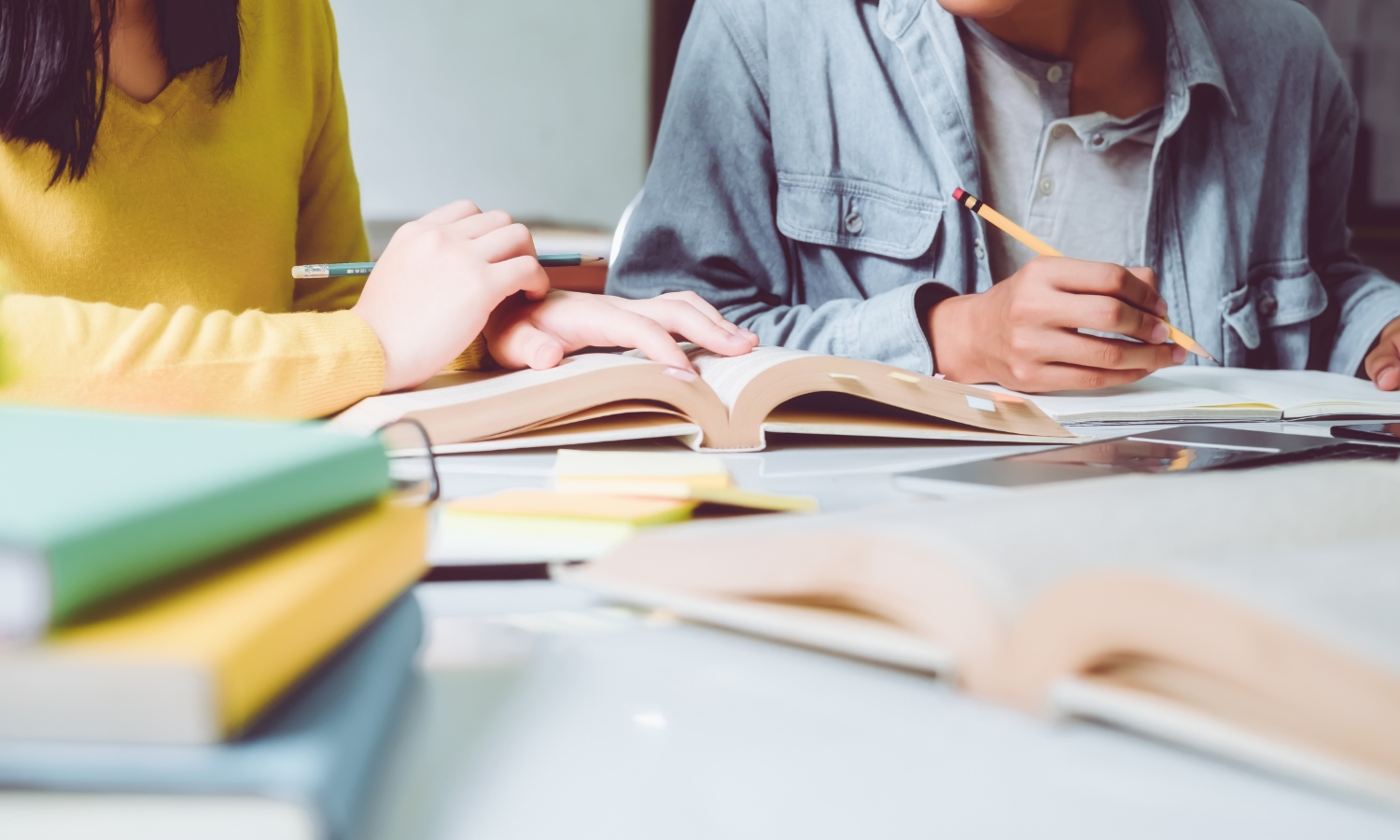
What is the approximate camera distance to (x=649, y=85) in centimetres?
308

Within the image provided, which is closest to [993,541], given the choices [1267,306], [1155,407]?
[1155,407]

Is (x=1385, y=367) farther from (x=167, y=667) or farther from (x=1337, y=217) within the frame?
(x=167, y=667)

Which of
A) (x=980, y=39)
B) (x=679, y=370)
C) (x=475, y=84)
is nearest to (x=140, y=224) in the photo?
(x=679, y=370)

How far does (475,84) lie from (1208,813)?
3014 mm

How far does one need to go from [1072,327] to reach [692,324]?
0.30 metres

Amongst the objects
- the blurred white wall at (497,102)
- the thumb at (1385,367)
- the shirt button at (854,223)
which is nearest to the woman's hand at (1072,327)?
the thumb at (1385,367)

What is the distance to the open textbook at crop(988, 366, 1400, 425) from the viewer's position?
2.45 feet

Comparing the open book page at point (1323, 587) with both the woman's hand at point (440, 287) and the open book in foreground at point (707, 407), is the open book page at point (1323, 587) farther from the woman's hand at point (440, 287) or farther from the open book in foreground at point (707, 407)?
the woman's hand at point (440, 287)

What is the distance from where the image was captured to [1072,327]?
803mm

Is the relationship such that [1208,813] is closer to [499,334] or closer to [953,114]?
[499,334]

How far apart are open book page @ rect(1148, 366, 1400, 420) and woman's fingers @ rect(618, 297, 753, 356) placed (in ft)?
1.25

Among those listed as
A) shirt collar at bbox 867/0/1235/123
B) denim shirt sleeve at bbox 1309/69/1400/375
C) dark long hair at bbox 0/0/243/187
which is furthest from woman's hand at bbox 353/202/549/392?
denim shirt sleeve at bbox 1309/69/1400/375

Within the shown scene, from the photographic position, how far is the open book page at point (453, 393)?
59 centimetres

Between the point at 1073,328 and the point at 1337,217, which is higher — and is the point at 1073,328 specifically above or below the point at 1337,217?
below
